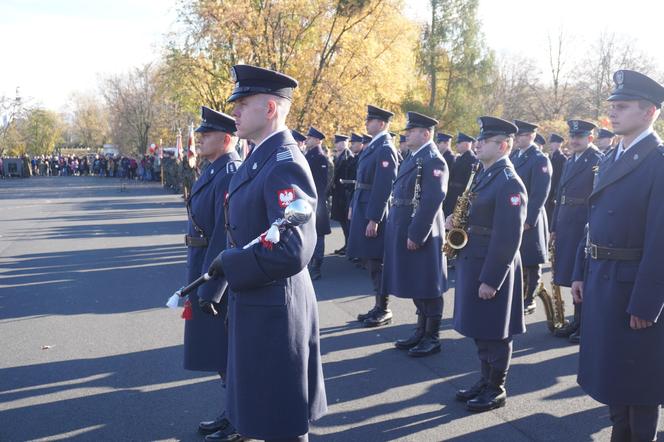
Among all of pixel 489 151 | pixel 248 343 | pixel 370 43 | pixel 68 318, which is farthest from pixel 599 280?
pixel 370 43

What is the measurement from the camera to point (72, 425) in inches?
163

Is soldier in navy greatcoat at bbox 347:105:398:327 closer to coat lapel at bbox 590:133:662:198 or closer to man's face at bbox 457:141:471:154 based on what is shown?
coat lapel at bbox 590:133:662:198

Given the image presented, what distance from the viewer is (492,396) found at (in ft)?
14.5

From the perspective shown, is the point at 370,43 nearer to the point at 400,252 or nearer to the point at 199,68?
the point at 199,68

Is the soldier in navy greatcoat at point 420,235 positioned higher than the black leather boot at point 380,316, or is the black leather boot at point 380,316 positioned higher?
the soldier in navy greatcoat at point 420,235

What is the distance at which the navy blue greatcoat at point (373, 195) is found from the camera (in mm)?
6676

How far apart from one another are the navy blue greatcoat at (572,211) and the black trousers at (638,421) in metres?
3.20

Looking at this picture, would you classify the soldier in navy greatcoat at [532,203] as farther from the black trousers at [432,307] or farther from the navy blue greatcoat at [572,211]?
the black trousers at [432,307]

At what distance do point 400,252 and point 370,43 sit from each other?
19.7 m

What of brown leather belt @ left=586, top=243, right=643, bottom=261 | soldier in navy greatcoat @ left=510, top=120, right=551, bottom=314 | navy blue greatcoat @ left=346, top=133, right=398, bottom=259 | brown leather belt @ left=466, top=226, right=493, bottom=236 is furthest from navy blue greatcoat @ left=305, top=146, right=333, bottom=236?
brown leather belt @ left=586, top=243, right=643, bottom=261

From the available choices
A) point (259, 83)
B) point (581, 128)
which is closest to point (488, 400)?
point (259, 83)

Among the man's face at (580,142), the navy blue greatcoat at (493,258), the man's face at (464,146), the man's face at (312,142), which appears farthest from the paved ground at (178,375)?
the man's face at (464,146)

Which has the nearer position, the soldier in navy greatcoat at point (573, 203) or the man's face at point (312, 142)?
the soldier in navy greatcoat at point (573, 203)

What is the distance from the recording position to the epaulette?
8.79 feet
